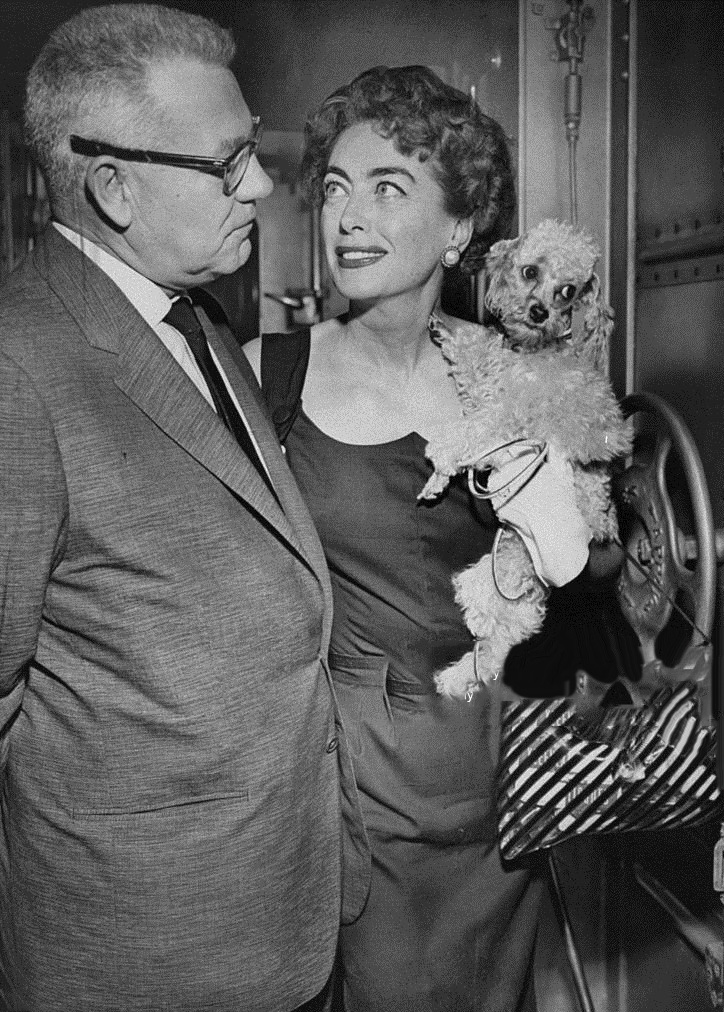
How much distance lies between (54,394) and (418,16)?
1.33 m

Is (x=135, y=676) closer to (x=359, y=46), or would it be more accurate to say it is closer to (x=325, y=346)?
(x=325, y=346)

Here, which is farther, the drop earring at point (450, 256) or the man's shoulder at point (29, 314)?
the drop earring at point (450, 256)

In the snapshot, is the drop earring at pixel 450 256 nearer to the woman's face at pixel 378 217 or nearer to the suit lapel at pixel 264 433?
the woman's face at pixel 378 217

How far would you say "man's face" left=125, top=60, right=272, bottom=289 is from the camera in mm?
1162

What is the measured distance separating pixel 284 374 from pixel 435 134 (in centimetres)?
40

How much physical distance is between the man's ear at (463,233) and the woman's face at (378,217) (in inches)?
2.1

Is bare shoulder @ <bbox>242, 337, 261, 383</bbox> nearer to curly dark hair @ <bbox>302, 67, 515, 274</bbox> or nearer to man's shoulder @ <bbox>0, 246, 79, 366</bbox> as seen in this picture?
curly dark hair @ <bbox>302, 67, 515, 274</bbox>

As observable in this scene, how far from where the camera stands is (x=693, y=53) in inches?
69.1

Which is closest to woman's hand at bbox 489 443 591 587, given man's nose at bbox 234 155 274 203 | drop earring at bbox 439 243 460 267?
drop earring at bbox 439 243 460 267

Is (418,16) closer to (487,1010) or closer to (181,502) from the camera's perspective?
(181,502)

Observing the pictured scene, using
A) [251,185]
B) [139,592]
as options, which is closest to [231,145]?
[251,185]

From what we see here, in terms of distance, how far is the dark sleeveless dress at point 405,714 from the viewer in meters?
1.50

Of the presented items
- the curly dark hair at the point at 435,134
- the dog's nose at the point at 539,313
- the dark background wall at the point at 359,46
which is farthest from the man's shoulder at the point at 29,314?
the dark background wall at the point at 359,46

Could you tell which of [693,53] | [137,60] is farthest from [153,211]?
[693,53]
